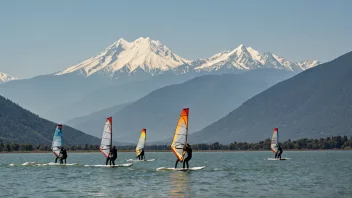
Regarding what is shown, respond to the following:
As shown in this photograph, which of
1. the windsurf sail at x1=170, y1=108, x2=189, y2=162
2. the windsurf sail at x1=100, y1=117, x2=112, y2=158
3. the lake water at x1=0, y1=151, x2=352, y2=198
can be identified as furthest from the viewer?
the windsurf sail at x1=100, y1=117, x2=112, y2=158

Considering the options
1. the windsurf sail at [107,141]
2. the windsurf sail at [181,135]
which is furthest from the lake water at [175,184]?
the windsurf sail at [107,141]

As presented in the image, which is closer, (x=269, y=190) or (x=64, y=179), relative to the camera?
(x=269, y=190)

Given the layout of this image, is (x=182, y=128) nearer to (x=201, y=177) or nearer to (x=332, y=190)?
(x=201, y=177)

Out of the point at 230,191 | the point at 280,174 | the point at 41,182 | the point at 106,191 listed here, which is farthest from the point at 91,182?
the point at 280,174

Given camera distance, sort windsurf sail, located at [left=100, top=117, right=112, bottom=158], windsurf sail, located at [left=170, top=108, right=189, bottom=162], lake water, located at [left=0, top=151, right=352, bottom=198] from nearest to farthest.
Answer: lake water, located at [left=0, top=151, right=352, bottom=198] < windsurf sail, located at [left=170, top=108, right=189, bottom=162] < windsurf sail, located at [left=100, top=117, right=112, bottom=158]

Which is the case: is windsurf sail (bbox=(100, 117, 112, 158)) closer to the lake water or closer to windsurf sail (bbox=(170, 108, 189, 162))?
the lake water

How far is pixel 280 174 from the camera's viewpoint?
10600cm

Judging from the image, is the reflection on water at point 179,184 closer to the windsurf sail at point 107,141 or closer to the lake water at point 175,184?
the lake water at point 175,184

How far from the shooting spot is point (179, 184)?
86.4 metres

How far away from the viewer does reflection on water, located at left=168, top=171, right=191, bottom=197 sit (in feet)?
251

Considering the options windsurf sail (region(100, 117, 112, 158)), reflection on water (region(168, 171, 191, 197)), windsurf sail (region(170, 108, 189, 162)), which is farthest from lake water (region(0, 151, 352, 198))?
windsurf sail (region(100, 117, 112, 158))

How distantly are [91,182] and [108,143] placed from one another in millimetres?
29823

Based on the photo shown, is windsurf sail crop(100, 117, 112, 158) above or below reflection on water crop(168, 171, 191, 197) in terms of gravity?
above

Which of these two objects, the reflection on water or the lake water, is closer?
the reflection on water
